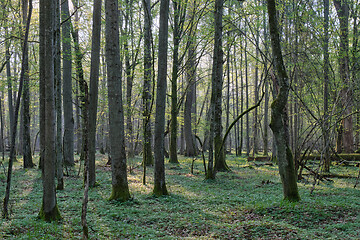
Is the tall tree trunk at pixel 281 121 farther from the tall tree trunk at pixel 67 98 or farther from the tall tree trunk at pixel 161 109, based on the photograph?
the tall tree trunk at pixel 67 98

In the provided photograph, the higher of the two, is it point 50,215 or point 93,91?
point 93,91

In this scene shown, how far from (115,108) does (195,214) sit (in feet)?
11.5

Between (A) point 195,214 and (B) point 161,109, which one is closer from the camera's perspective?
(A) point 195,214

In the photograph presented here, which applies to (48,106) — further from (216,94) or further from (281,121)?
(216,94)

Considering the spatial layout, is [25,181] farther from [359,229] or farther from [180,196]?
[359,229]

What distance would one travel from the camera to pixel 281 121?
21.0ft

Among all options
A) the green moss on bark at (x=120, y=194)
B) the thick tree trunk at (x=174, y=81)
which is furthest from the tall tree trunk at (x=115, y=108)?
the thick tree trunk at (x=174, y=81)

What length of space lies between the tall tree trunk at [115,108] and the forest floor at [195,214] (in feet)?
1.80

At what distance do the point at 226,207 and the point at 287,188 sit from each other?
1626mm

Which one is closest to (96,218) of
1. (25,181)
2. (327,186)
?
(25,181)

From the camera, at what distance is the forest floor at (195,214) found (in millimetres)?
4992

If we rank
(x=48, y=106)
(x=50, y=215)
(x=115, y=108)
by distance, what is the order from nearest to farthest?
1. (x=48, y=106)
2. (x=50, y=215)
3. (x=115, y=108)

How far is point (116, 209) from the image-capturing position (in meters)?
6.74

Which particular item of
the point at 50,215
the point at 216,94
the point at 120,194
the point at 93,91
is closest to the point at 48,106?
the point at 50,215
